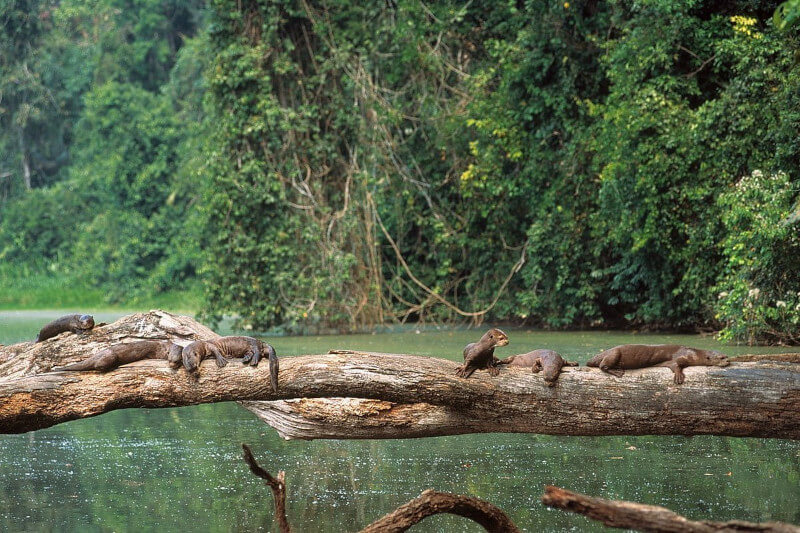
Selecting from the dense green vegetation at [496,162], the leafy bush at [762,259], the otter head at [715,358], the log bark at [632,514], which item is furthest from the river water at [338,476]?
the dense green vegetation at [496,162]

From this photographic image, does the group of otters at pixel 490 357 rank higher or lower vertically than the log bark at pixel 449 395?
higher

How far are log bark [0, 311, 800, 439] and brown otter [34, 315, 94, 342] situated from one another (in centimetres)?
86

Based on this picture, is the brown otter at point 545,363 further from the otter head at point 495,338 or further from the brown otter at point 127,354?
the brown otter at point 127,354

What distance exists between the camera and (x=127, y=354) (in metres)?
5.93

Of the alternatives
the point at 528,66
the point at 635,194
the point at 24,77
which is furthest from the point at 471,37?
the point at 24,77

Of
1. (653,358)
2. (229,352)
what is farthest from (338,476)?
(653,358)

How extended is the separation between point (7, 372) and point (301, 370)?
219 cm

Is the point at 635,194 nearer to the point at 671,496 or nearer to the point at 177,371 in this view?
the point at 671,496

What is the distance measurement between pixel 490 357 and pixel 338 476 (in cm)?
198

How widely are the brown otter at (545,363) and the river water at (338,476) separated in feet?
1.96

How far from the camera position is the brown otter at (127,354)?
19.0 feet

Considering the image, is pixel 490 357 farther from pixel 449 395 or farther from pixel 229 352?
pixel 229 352

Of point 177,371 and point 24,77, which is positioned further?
point 24,77

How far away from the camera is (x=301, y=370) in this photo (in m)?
5.70
